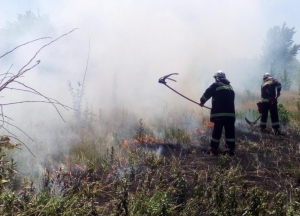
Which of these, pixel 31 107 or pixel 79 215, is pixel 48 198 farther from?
pixel 31 107

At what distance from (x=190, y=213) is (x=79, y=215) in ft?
3.67

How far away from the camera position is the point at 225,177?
15.0 feet

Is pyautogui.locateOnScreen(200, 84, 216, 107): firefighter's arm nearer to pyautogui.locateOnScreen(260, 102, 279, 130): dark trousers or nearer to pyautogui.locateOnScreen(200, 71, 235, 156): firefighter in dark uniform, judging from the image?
pyautogui.locateOnScreen(200, 71, 235, 156): firefighter in dark uniform

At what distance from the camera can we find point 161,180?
14.4 ft

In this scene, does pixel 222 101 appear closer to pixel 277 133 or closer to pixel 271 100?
pixel 277 133

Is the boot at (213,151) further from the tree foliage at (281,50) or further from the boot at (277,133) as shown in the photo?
the tree foliage at (281,50)

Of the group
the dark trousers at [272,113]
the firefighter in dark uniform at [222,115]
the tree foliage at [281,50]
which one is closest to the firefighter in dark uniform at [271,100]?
the dark trousers at [272,113]

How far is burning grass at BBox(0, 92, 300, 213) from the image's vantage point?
3365mm

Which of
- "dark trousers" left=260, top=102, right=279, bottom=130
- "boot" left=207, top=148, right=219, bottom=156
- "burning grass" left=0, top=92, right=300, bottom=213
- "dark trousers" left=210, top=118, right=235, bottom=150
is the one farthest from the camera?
"dark trousers" left=260, top=102, right=279, bottom=130

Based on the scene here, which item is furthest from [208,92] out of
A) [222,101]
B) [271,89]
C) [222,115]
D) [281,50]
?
[281,50]

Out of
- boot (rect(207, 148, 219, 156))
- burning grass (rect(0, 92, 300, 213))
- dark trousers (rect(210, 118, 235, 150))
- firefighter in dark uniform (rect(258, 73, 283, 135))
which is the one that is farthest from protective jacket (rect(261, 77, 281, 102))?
boot (rect(207, 148, 219, 156))

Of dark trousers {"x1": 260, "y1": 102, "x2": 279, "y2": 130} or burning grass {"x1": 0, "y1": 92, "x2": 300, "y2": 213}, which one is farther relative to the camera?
dark trousers {"x1": 260, "y1": 102, "x2": 279, "y2": 130}

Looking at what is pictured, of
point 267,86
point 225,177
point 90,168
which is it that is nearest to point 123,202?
point 90,168

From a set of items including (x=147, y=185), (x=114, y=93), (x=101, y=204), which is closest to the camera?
(x=101, y=204)
